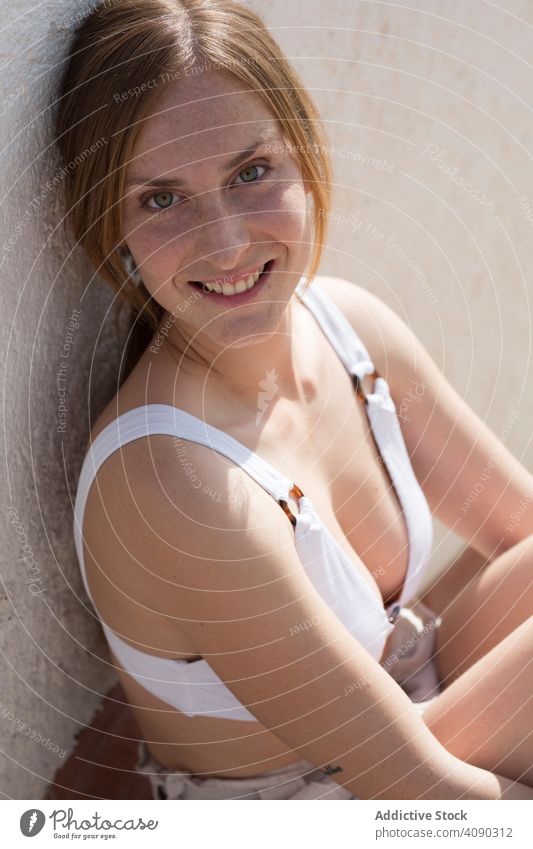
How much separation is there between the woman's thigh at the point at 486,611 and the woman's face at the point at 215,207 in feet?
1.23

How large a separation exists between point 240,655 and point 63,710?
30cm

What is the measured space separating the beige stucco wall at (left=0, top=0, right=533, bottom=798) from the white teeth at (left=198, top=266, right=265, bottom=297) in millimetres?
131

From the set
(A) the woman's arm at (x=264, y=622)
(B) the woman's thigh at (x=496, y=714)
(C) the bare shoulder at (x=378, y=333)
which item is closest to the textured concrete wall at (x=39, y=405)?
(A) the woman's arm at (x=264, y=622)

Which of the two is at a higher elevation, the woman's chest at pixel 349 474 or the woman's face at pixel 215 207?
the woman's face at pixel 215 207

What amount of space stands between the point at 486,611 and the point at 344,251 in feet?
1.52

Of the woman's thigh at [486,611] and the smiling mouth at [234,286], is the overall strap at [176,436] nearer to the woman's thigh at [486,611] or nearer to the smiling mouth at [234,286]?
the smiling mouth at [234,286]

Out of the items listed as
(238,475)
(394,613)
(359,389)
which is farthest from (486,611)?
(238,475)

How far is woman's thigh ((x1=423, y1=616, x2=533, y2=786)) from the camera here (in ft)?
2.65

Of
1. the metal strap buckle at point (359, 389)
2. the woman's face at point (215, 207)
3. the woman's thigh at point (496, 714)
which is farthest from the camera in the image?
the metal strap buckle at point (359, 389)

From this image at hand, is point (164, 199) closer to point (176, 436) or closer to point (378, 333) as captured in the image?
point (176, 436)

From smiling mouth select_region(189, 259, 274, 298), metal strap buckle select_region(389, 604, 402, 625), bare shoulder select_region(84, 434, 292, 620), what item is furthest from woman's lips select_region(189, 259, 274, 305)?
metal strap buckle select_region(389, 604, 402, 625)

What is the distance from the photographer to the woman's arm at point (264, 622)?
720mm

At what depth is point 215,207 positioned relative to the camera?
2.40 ft
